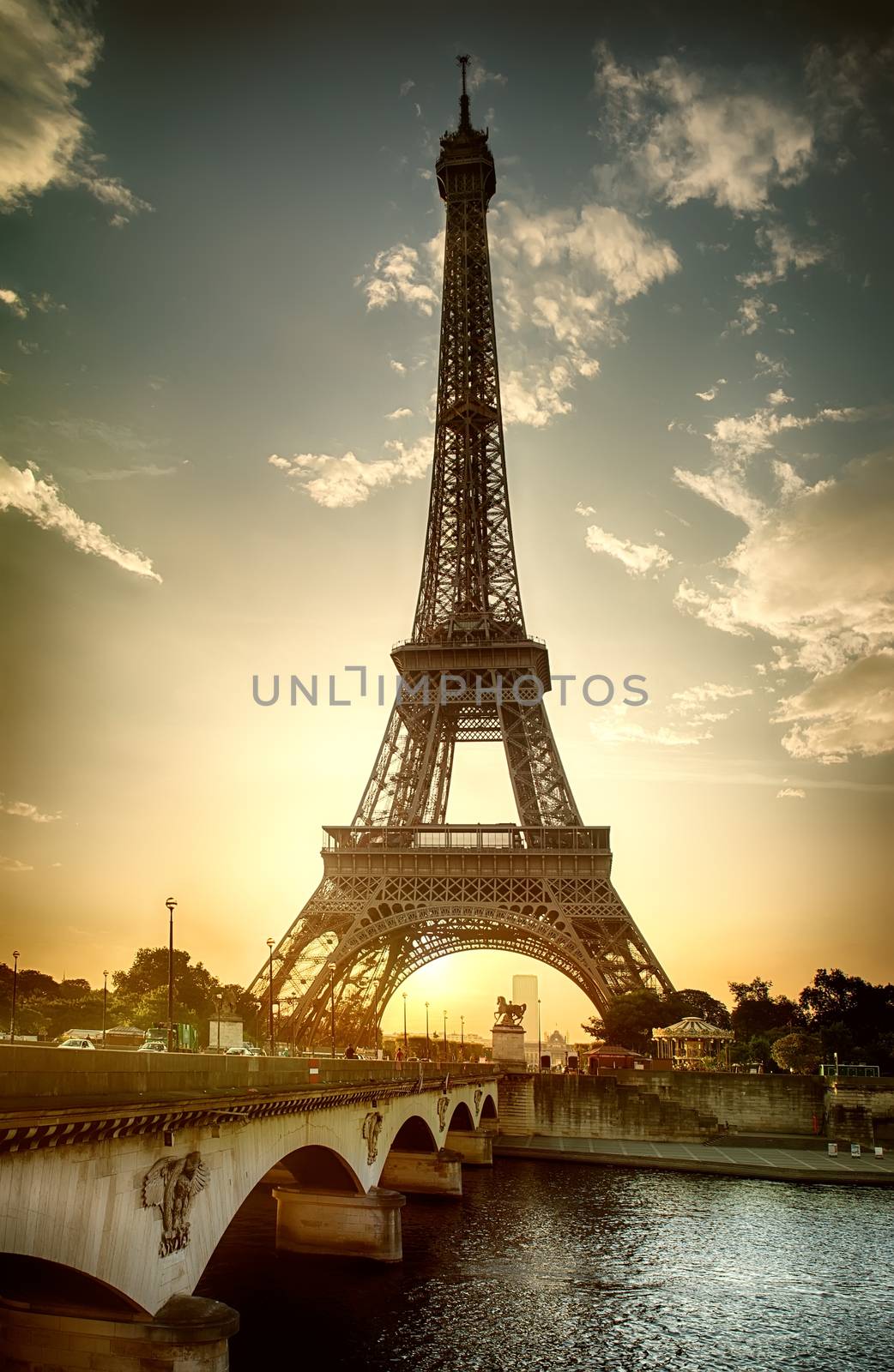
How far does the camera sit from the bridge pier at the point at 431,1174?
163 ft

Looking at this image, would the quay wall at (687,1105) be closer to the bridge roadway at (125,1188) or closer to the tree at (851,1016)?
the tree at (851,1016)

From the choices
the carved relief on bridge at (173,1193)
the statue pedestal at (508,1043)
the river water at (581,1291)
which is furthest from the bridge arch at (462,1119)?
the carved relief on bridge at (173,1193)

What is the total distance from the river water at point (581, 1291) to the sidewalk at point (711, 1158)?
8.00 metres

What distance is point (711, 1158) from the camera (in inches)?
2472

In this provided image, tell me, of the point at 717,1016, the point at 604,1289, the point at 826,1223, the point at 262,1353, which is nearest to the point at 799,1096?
the point at 826,1223

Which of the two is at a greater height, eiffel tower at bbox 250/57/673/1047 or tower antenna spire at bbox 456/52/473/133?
tower antenna spire at bbox 456/52/473/133

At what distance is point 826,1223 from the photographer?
44844 mm

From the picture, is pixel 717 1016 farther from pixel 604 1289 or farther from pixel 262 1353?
pixel 262 1353

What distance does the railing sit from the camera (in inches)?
3191

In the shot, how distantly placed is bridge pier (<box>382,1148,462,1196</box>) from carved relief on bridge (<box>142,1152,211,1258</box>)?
101 feet

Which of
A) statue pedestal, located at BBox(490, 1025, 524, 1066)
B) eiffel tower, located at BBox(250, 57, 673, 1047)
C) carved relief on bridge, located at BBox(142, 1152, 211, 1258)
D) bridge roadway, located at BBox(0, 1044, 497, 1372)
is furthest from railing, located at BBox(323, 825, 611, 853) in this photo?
carved relief on bridge, located at BBox(142, 1152, 211, 1258)

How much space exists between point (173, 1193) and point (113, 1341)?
242 cm

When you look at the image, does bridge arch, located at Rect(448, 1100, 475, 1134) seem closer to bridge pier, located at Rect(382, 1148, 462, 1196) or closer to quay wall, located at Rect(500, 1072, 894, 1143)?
bridge pier, located at Rect(382, 1148, 462, 1196)

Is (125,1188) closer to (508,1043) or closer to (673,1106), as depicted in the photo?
(673,1106)
